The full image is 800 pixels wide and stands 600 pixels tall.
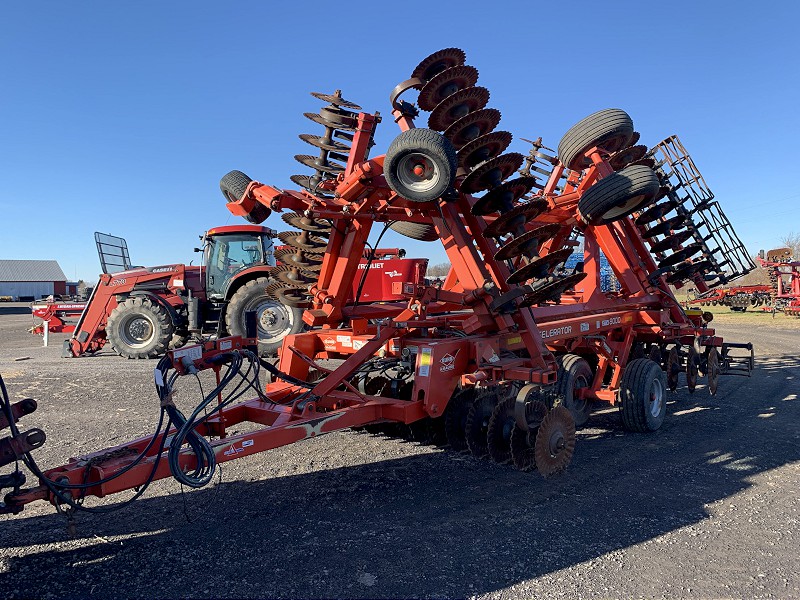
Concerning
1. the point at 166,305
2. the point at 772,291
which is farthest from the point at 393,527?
the point at 772,291

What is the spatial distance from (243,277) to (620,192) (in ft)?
26.8

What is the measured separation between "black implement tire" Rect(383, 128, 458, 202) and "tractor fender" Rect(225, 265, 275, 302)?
288 inches

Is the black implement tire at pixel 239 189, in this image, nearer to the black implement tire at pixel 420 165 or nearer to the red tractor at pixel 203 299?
the black implement tire at pixel 420 165

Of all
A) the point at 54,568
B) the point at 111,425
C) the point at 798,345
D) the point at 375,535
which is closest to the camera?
the point at 54,568

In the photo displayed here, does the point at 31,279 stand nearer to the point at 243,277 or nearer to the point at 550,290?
the point at 243,277

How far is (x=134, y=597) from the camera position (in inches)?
115

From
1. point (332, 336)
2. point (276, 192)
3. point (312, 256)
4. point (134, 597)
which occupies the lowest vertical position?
point (134, 597)

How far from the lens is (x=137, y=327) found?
11875 millimetres

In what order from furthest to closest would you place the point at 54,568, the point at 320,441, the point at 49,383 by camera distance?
1. the point at 49,383
2. the point at 320,441
3. the point at 54,568

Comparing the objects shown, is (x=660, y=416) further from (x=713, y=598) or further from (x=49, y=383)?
(x=49, y=383)

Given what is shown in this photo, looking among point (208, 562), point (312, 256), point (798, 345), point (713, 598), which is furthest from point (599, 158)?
point (798, 345)

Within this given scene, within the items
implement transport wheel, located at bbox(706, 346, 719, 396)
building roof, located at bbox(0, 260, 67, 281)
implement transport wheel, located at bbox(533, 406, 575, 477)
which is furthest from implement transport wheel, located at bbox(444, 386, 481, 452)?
building roof, located at bbox(0, 260, 67, 281)

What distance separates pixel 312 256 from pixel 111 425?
116 inches

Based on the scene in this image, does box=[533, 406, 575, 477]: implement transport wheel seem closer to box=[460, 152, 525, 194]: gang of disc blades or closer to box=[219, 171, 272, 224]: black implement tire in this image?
box=[460, 152, 525, 194]: gang of disc blades
